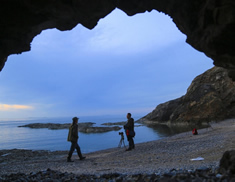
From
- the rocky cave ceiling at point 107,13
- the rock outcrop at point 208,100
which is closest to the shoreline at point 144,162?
the rocky cave ceiling at point 107,13

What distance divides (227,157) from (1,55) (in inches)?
400

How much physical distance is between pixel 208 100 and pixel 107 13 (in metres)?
49.7

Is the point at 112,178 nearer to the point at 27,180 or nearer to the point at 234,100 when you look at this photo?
the point at 27,180

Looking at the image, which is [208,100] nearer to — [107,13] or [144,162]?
[144,162]

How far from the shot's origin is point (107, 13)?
29.3ft

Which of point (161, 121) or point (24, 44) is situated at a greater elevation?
point (24, 44)

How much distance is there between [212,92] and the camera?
169ft

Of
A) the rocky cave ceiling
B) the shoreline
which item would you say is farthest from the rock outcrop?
the rocky cave ceiling

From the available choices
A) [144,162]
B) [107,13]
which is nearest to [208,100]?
[144,162]

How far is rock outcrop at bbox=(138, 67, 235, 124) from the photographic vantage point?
4712 centimetres

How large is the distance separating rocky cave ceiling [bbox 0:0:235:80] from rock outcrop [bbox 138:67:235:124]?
43.9 meters

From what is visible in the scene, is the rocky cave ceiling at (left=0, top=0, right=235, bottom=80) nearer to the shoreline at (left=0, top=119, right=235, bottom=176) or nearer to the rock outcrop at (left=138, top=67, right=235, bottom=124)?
the shoreline at (left=0, top=119, right=235, bottom=176)

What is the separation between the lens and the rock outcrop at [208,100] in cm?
4712

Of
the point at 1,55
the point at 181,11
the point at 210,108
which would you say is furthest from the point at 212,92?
the point at 1,55
